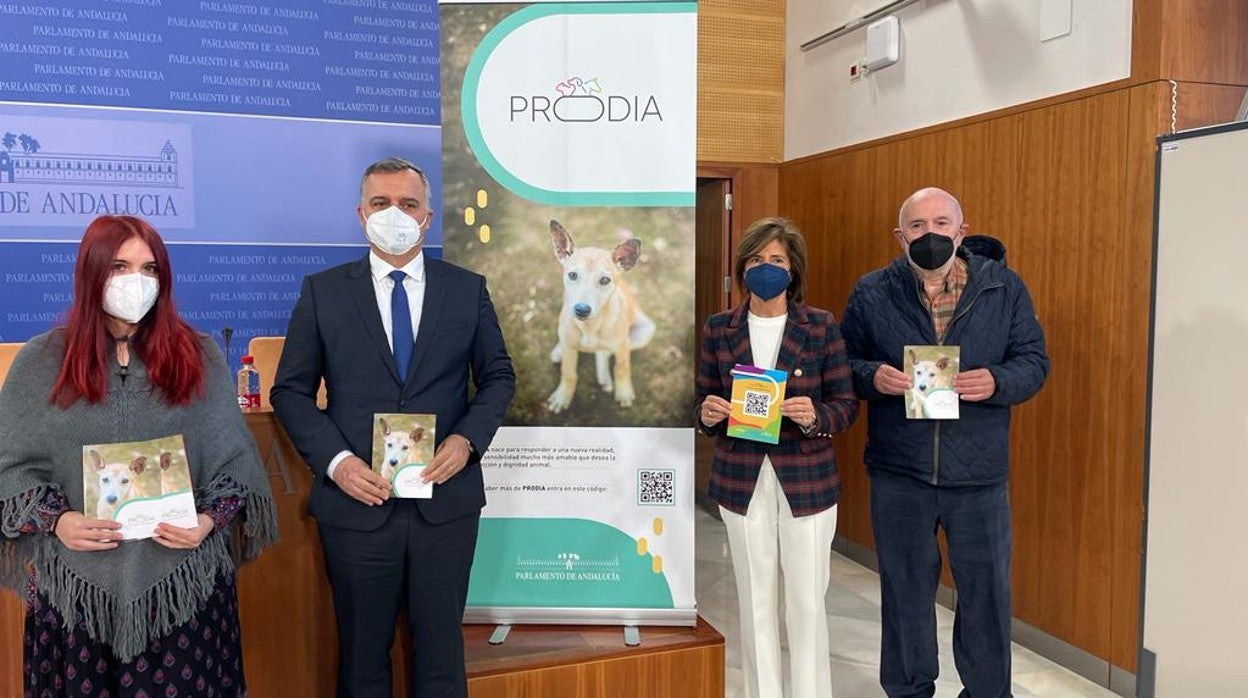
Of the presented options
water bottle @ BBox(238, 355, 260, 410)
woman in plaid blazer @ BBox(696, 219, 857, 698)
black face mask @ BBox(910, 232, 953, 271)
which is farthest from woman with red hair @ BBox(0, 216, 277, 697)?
black face mask @ BBox(910, 232, 953, 271)

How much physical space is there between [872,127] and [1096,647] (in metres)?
2.75

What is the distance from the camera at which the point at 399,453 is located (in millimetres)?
2078

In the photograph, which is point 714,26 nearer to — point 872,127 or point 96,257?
point 872,127

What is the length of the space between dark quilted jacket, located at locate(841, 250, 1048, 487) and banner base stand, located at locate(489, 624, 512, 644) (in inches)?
49.6

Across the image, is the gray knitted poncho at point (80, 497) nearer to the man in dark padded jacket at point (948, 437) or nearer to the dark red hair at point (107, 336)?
the dark red hair at point (107, 336)

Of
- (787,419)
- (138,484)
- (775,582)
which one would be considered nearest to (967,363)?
(787,419)

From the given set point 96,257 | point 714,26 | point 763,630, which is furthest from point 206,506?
point 714,26

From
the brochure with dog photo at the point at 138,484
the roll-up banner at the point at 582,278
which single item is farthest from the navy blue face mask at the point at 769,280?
the brochure with dog photo at the point at 138,484

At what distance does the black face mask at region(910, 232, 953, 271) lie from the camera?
8.28ft

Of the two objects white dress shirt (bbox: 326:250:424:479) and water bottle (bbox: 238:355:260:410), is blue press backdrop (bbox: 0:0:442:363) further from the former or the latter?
white dress shirt (bbox: 326:250:424:479)

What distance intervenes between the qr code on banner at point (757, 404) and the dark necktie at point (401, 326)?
87 centimetres

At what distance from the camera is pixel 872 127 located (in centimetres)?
479

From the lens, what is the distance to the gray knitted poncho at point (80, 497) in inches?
68.9

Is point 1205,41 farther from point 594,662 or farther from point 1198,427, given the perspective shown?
point 594,662
